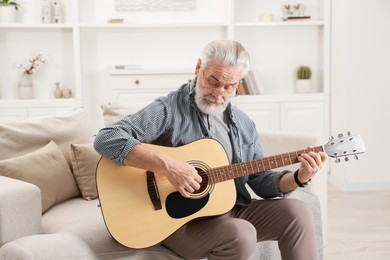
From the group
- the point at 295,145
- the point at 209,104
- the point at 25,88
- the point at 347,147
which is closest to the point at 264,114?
the point at 25,88

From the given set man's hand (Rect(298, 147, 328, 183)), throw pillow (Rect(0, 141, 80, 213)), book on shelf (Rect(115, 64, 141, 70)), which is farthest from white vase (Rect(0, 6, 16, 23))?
man's hand (Rect(298, 147, 328, 183))

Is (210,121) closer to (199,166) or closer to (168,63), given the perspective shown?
(199,166)

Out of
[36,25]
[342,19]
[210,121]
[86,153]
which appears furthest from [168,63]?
[210,121]

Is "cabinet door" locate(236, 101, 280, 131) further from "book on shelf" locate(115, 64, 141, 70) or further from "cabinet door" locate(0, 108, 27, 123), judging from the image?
"cabinet door" locate(0, 108, 27, 123)

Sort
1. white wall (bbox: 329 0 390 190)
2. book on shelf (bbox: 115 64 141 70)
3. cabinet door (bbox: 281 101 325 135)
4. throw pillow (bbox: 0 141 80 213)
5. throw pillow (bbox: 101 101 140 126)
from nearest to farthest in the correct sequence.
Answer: throw pillow (bbox: 0 141 80 213)
throw pillow (bbox: 101 101 140 126)
white wall (bbox: 329 0 390 190)
book on shelf (bbox: 115 64 141 70)
cabinet door (bbox: 281 101 325 135)

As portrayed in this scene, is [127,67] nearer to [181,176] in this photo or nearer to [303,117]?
[303,117]

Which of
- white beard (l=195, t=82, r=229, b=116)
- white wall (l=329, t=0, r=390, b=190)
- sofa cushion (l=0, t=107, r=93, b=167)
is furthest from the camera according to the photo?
white wall (l=329, t=0, r=390, b=190)

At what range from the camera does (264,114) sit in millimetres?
5219

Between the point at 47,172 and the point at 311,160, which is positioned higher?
the point at 311,160

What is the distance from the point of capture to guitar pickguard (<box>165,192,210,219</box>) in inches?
87.4

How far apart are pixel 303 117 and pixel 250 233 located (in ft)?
10.6

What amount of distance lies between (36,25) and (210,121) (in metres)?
3.00

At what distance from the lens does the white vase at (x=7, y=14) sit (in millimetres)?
5066

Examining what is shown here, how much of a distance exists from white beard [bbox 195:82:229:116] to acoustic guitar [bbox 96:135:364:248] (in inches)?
4.8
